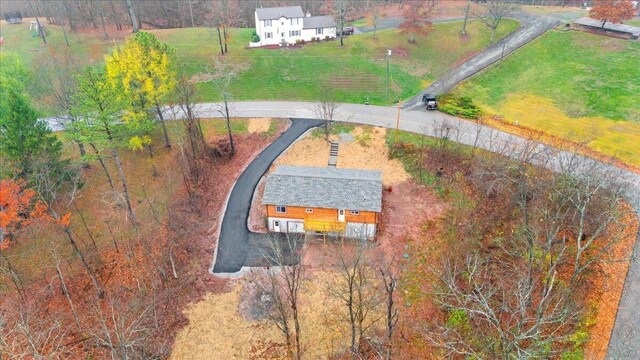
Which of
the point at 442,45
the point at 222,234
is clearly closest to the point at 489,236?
the point at 222,234

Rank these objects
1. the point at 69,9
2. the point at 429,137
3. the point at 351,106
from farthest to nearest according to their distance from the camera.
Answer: the point at 69,9 < the point at 351,106 < the point at 429,137

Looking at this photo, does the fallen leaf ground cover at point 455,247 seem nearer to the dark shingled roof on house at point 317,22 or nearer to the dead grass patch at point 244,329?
the dead grass patch at point 244,329

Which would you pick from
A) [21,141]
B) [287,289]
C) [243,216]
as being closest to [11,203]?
[21,141]

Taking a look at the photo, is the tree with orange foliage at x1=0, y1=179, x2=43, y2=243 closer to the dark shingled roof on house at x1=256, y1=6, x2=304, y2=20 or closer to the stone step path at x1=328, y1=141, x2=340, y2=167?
the stone step path at x1=328, y1=141, x2=340, y2=167

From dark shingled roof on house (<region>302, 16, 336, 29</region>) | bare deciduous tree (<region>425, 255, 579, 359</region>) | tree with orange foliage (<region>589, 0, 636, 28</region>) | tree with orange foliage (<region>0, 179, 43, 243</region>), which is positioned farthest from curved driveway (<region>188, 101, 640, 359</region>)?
tree with orange foliage (<region>589, 0, 636, 28</region>)

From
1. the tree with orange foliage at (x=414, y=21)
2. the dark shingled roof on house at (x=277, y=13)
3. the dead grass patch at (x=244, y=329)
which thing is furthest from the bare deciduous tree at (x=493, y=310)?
the dark shingled roof on house at (x=277, y=13)

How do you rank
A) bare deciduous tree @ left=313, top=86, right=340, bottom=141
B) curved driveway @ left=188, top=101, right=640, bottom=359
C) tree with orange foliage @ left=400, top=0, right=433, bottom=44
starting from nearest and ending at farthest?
curved driveway @ left=188, top=101, right=640, bottom=359 < bare deciduous tree @ left=313, top=86, right=340, bottom=141 < tree with orange foliage @ left=400, top=0, right=433, bottom=44

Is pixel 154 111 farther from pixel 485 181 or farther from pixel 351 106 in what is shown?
pixel 485 181
